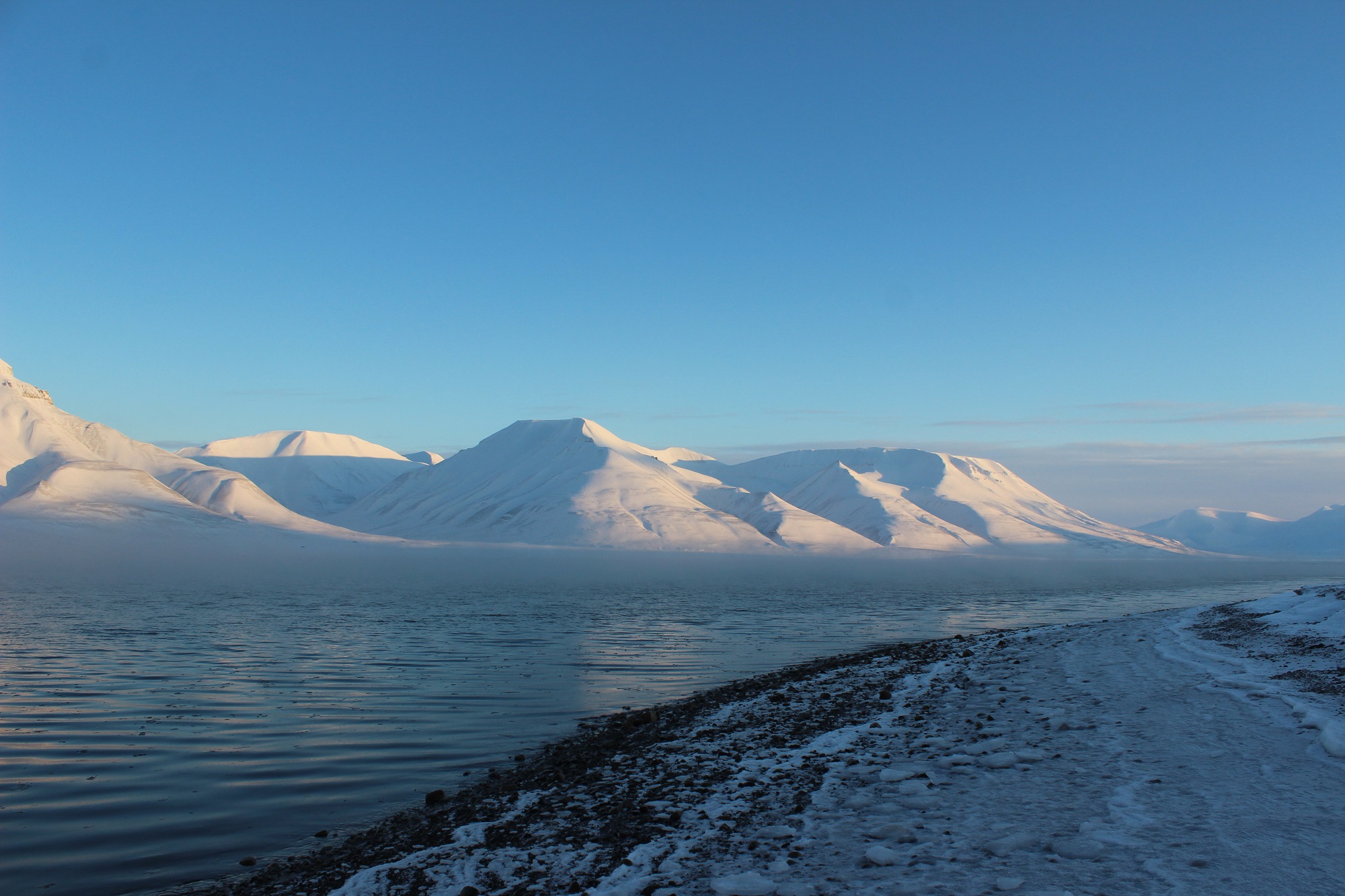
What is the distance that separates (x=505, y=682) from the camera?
30.0 meters

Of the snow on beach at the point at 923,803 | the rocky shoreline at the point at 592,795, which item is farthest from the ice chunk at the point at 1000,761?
the rocky shoreline at the point at 592,795

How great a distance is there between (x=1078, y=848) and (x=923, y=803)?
2.94m

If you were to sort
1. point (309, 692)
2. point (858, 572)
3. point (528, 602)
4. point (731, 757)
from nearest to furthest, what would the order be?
point (731, 757), point (309, 692), point (528, 602), point (858, 572)

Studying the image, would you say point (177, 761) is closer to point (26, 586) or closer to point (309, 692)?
point (309, 692)

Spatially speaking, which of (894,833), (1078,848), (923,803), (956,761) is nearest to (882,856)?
(894,833)

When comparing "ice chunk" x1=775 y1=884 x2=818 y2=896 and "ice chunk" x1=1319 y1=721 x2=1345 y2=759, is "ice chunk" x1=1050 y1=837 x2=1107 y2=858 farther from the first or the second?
"ice chunk" x1=1319 y1=721 x2=1345 y2=759

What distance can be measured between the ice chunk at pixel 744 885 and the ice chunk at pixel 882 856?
4.70 feet

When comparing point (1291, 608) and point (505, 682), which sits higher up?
point (1291, 608)

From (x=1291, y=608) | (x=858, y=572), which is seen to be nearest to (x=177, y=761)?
(x=1291, y=608)

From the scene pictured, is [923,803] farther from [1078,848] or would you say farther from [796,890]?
[796,890]

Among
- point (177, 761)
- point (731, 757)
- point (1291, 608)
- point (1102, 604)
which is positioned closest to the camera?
point (731, 757)

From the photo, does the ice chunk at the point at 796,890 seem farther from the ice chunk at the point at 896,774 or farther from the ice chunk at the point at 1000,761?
the ice chunk at the point at 1000,761

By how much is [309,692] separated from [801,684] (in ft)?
55.9

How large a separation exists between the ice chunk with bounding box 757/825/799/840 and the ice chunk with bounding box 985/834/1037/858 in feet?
9.06
